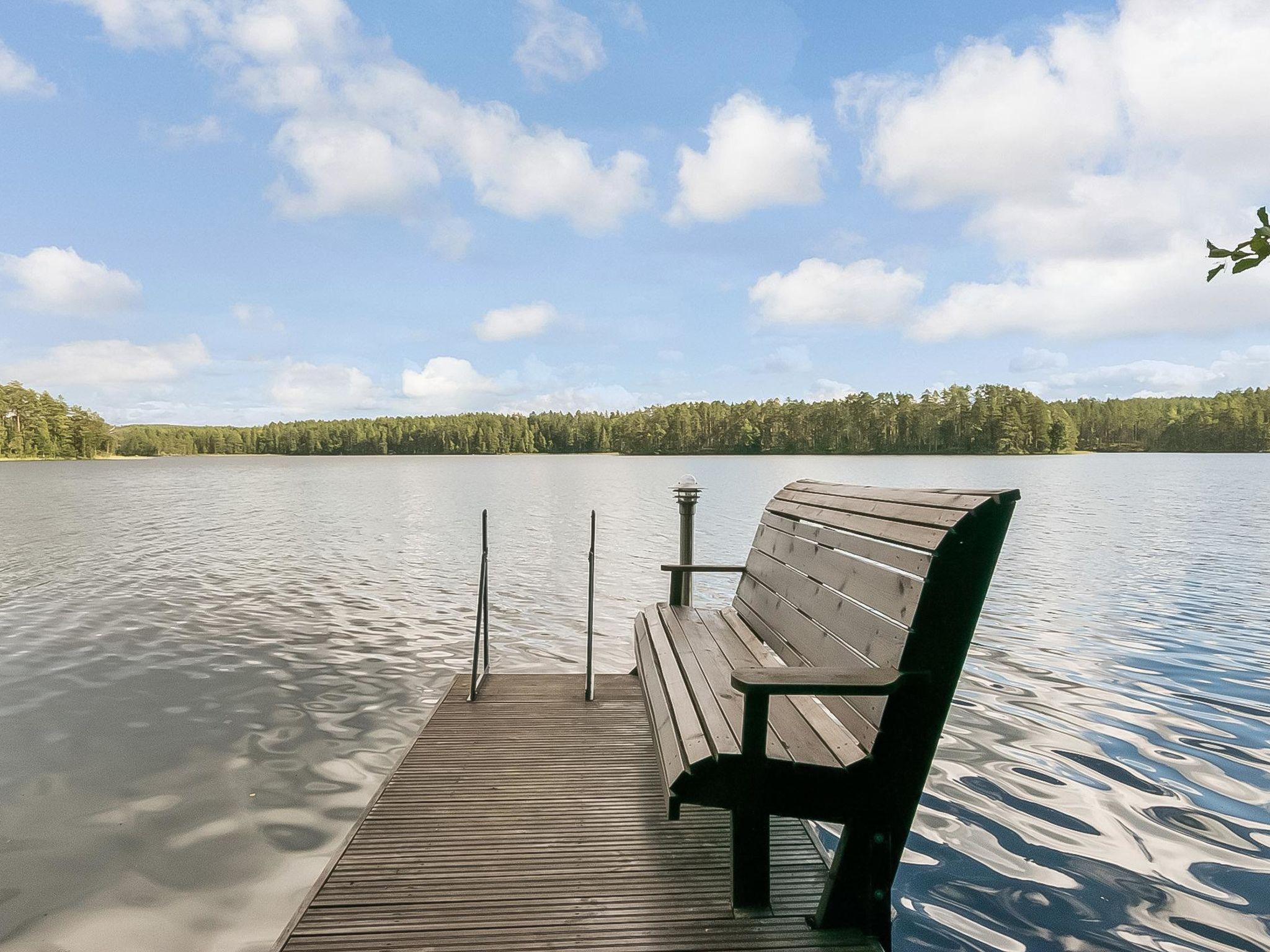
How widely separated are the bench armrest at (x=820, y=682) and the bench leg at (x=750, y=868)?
67cm

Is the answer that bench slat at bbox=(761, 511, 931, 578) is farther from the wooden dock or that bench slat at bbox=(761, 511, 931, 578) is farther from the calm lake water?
the calm lake water

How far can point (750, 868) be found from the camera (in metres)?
2.84

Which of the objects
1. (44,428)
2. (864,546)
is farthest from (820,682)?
(44,428)

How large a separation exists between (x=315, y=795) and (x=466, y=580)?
27.7ft

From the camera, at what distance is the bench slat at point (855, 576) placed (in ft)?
8.53

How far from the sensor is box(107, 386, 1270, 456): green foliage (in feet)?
374

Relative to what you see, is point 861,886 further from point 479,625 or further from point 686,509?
point 686,509

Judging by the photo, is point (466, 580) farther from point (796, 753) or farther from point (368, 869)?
point (796, 753)

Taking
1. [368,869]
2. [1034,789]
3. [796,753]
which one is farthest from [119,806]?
[1034,789]

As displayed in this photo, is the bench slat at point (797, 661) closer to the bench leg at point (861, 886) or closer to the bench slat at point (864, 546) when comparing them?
the bench leg at point (861, 886)

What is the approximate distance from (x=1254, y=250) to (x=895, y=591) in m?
1.65

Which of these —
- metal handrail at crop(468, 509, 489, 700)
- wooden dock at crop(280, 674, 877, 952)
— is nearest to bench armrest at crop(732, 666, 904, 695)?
wooden dock at crop(280, 674, 877, 952)

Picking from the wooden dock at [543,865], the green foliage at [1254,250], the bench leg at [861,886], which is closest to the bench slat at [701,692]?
the bench leg at [861,886]

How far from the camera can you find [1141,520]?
70.8ft
